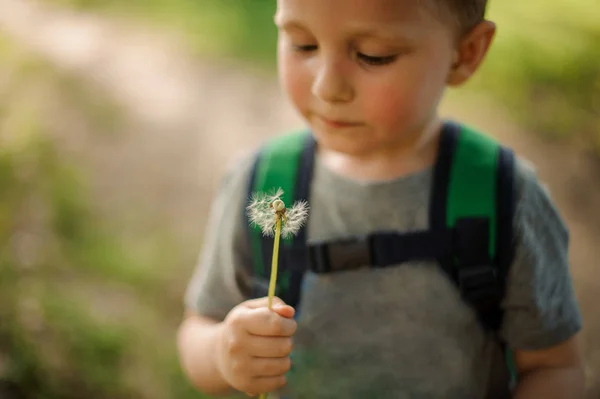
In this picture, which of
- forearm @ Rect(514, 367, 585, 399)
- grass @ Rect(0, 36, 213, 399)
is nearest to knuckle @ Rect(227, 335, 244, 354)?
forearm @ Rect(514, 367, 585, 399)

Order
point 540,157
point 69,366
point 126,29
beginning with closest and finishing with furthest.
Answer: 1. point 69,366
2. point 540,157
3. point 126,29

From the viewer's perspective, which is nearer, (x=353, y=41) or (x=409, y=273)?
(x=353, y=41)

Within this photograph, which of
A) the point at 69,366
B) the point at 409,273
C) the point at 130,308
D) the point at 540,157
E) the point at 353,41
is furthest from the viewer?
the point at 540,157

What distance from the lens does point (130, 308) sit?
4.55 ft

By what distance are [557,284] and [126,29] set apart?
1.53 metres

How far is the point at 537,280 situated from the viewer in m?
0.73

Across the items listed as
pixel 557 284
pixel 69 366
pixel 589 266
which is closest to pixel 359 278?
pixel 557 284

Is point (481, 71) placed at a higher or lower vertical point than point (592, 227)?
higher

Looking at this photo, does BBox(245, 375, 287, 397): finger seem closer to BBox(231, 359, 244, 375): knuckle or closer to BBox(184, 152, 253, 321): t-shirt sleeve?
BBox(231, 359, 244, 375): knuckle

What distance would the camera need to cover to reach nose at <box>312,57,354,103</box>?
0.63 meters

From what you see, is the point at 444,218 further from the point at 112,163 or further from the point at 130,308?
the point at 112,163

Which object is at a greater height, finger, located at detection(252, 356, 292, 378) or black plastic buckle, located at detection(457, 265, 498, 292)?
black plastic buckle, located at detection(457, 265, 498, 292)

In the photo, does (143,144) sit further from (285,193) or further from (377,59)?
(377,59)

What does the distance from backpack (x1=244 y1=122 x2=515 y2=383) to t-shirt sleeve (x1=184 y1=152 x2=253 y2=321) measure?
0.02 m
